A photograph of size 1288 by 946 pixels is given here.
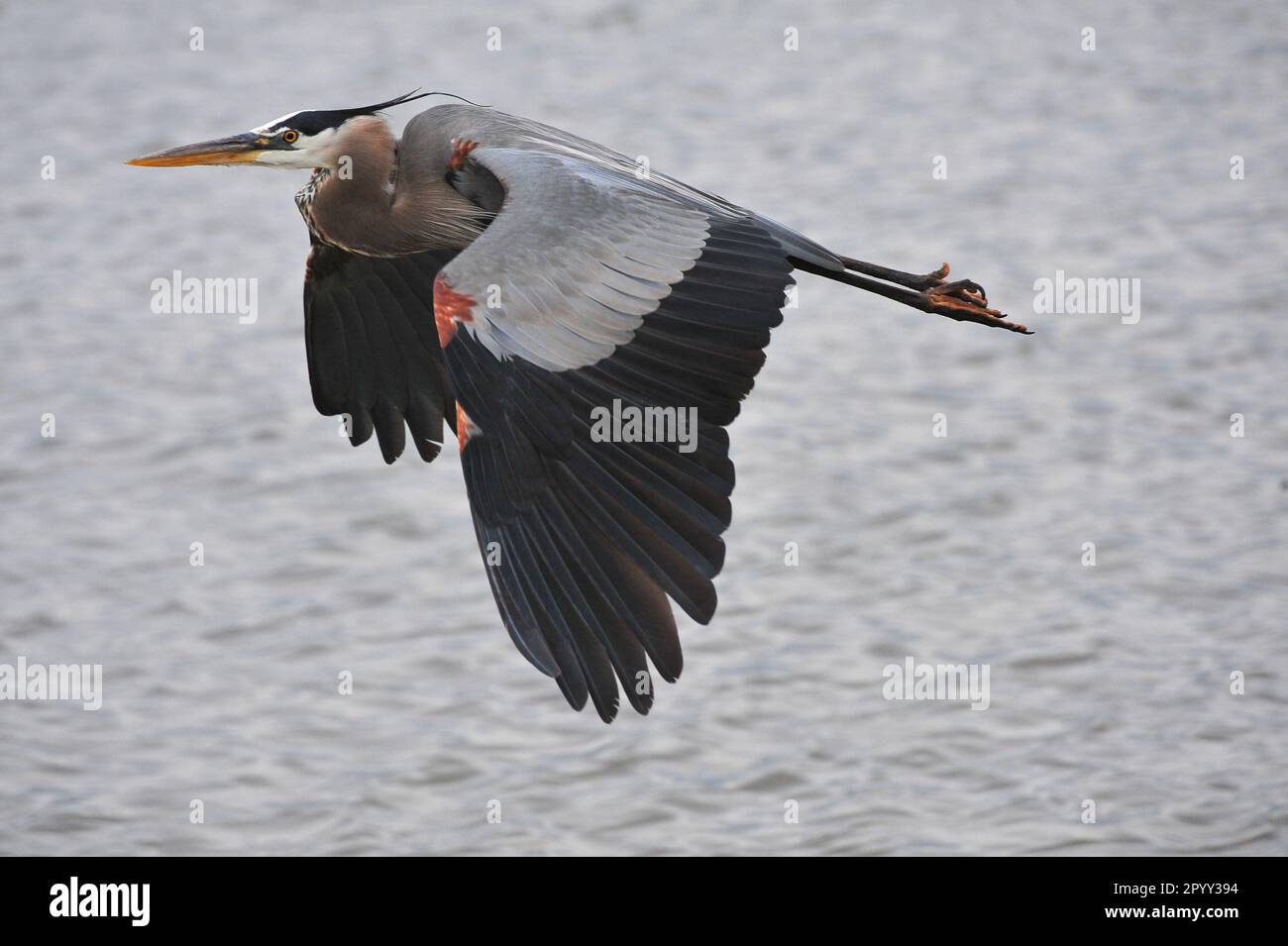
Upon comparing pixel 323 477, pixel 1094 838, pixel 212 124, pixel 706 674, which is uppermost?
pixel 212 124

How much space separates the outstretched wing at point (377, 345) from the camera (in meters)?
8.10

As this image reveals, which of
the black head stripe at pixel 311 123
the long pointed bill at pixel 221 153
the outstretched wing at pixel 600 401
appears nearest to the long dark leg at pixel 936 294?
the outstretched wing at pixel 600 401

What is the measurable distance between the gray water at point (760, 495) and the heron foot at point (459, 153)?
420 centimetres

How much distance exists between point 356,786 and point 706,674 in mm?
2203

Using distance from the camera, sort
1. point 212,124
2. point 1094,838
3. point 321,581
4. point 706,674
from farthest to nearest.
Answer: point 212,124 < point 321,581 < point 706,674 < point 1094,838

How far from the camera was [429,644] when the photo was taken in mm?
12422

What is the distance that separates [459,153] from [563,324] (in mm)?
1228

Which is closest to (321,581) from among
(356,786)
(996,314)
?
(356,786)

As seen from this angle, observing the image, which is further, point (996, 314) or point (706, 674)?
point (706, 674)

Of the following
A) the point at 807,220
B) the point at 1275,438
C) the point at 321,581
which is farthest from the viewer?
the point at 807,220

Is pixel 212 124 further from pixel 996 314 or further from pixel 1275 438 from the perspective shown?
pixel 996 314

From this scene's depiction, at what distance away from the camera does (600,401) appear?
6648mm

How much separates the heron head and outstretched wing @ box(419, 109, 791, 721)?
904 millimetres

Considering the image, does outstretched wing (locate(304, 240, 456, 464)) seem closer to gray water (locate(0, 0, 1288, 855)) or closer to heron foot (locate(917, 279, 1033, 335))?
heron foot (locate(917, 279, 1033, 335))
